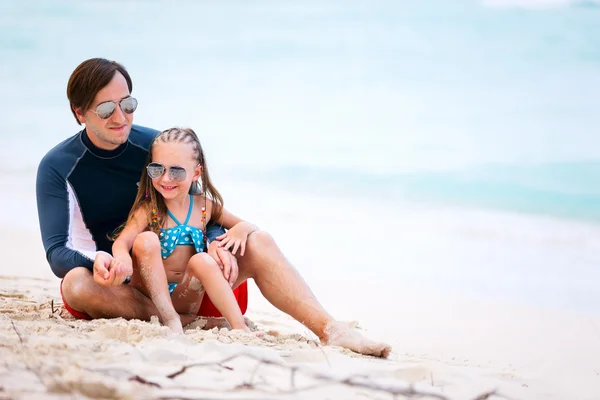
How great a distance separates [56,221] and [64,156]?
1.12 ft

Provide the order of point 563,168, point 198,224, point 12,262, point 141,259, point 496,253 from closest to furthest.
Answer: point 141,259 < point 198,224 < point 12,262 < point 496,253 < point 563,168

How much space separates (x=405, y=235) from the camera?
9.94 metres

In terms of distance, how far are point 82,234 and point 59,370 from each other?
148cm

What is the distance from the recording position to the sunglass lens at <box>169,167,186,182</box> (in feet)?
11.2

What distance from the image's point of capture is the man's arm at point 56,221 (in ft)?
11.1

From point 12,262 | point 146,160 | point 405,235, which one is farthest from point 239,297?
point 405,235

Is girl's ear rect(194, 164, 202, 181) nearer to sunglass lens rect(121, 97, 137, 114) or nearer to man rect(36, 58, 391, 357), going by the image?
man rect(36, 58, 391, 357)

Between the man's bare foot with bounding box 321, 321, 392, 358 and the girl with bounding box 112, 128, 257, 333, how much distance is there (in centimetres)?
39

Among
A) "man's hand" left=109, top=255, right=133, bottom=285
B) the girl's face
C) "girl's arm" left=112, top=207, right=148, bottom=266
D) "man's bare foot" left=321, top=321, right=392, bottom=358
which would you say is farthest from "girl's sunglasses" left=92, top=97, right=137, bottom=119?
"man's bare foot" left=321, top=321, right=392, bottom=358

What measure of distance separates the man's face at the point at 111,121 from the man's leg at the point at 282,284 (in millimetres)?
836

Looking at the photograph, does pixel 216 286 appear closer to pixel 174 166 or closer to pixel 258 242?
pixel 258 242

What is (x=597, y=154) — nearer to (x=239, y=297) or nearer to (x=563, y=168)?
(x=563, y=168)

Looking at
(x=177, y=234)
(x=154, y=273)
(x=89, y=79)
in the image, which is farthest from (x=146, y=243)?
(x=89, y=79)

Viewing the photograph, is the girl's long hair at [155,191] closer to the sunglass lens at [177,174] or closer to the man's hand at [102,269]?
the sunglass lens at [177,174]
